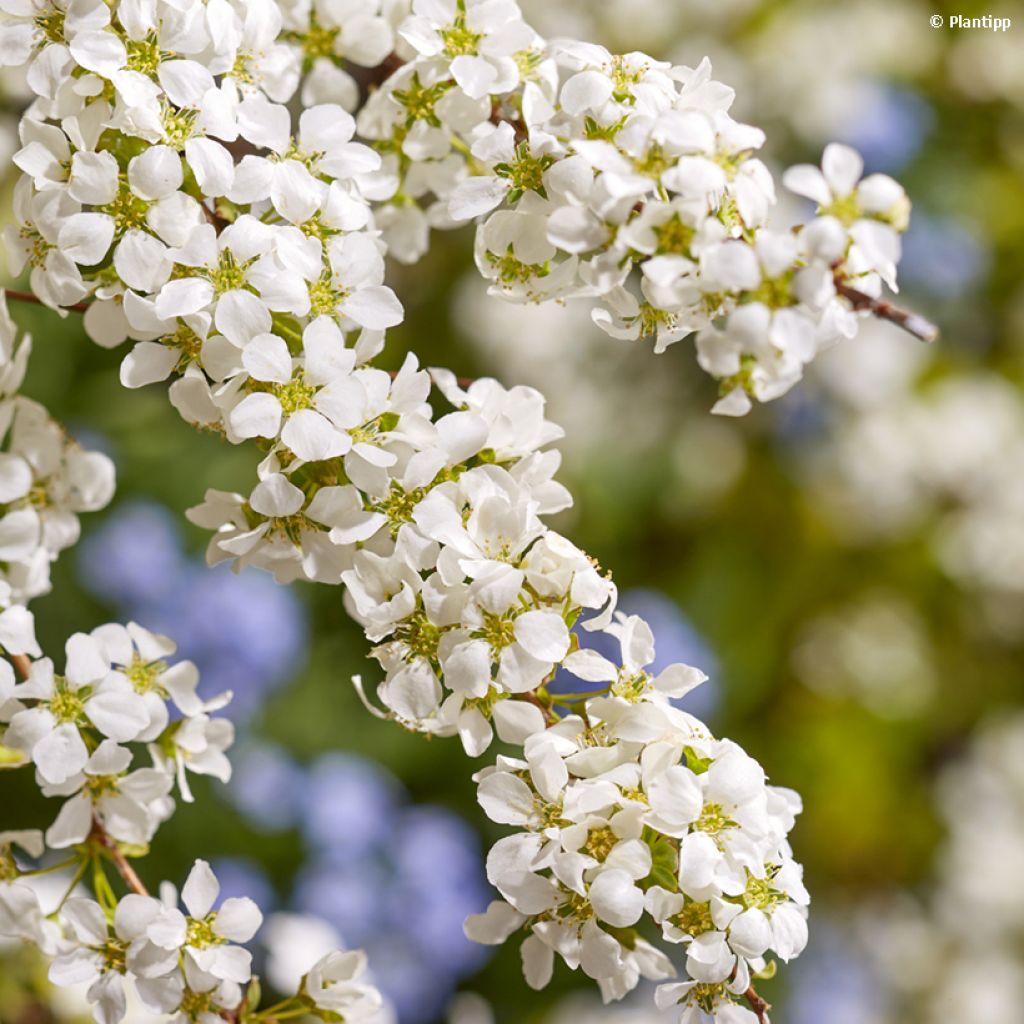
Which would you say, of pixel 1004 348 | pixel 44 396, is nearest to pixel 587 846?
pixel 44 396

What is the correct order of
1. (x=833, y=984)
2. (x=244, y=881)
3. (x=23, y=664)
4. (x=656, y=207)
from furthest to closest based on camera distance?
(x=833, y=984) < (x=244, y=881) < (x=23, y=664) < (x=656, y=207)

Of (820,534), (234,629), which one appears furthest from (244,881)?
(820,534)

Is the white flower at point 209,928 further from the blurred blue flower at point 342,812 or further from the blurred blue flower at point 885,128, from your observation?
the blurred blue flower at point 885,128

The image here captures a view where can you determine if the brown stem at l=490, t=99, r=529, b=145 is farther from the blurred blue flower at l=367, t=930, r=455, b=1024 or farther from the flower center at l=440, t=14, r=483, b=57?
the blurred blue flower at l=367, t=930, r=455, b=1024

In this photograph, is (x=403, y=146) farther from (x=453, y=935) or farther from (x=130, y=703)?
(x=453, y=935)

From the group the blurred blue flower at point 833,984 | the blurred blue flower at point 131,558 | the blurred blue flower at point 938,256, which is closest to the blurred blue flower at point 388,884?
the blurred blue flower at point 131,558

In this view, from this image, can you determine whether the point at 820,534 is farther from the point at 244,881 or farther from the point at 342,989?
the point at 342,989
